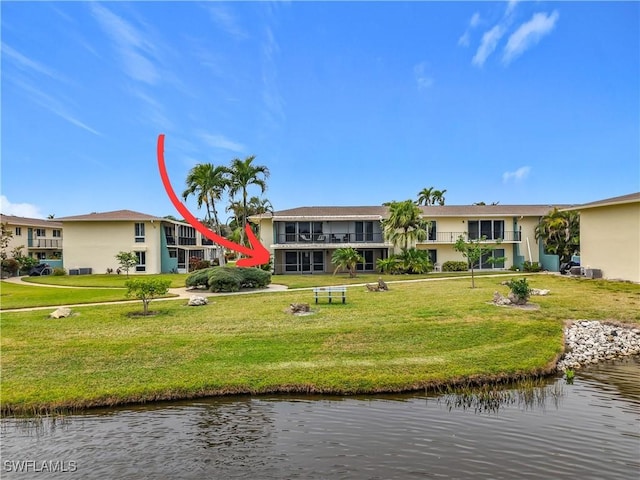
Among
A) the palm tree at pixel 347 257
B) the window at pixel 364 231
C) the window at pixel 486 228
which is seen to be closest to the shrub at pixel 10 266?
the palm tree at pixel 347 257

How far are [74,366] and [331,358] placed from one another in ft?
23.1

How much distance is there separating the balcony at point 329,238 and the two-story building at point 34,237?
24706 millimetres

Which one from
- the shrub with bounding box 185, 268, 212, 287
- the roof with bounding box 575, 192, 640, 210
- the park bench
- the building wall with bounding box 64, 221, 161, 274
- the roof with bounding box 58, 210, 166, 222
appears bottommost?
the park bench

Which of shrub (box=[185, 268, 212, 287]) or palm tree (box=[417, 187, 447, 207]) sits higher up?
palm tree (box=[417, 187, 447, 207])

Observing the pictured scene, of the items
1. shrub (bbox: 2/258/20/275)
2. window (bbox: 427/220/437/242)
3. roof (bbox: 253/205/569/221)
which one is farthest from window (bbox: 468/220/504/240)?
shrub (bbox: 2/258/20/275)

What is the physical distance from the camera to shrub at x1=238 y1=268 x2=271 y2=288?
90.0 ft

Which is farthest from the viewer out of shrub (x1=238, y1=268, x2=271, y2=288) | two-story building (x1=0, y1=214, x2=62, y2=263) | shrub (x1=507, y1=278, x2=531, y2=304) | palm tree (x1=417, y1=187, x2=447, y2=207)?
palm tree (x1=417, y1=187, x2=447, y2=207)

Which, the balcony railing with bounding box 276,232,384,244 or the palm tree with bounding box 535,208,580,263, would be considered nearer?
the palm tree with bounding box 535,208,580,263

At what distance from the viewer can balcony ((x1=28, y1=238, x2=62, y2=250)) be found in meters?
48.7

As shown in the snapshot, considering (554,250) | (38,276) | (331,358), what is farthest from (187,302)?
(554,250)

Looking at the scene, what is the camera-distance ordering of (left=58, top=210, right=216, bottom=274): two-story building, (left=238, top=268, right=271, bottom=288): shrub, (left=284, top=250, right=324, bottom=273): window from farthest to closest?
(left=58, top=210, right=216, bottom=274): two-story building < (left=284, top=250, right=324, bottom=273): window < (left=238, top=268, right=271, bottom=288): shrub

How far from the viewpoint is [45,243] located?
5059 centimetres

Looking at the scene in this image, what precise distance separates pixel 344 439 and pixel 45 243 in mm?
53282

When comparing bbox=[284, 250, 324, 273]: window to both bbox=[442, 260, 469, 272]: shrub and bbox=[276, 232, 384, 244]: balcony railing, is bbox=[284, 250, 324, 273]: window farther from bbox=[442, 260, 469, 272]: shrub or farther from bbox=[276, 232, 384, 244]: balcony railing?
bbox=[442, 260, 469, 272]: shrub
